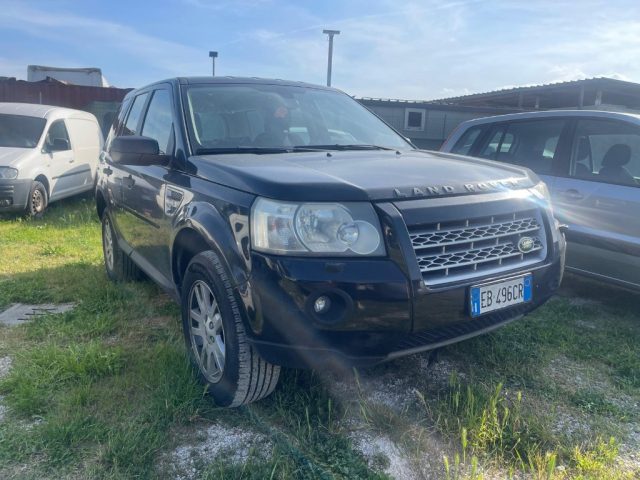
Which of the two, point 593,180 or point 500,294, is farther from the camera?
point 593,180

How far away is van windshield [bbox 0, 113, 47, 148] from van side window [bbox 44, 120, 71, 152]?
145 millimetres

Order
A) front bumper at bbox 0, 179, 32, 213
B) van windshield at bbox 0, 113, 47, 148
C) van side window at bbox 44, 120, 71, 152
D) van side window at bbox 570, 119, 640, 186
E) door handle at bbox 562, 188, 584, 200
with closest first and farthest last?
van side window at bbox 570, 119, 640, 186
door handle at bbox 562, 188, 584, 200
front bumper at bbox 0, 179, 32, 213
van windshield at bbox 0, 113, 47, 148
van side window at bbox 44, 120, 71, 152

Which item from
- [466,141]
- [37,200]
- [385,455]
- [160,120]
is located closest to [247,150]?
[160,120]

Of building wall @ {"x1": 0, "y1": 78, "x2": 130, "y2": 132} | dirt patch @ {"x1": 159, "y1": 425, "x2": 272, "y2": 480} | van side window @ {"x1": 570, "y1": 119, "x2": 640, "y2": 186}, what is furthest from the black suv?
building wall @ {"x1": 0, "y1": 78, "x2": 130, "y2": 132}

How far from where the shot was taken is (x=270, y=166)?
2.44 m

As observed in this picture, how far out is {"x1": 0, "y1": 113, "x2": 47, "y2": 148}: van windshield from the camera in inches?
323

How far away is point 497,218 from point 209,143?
5.24 ft

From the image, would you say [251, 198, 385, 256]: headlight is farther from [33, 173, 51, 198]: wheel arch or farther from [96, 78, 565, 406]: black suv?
[33, 173, 51, 198]: wheel arch

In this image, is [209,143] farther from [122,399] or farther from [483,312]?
[483,312]

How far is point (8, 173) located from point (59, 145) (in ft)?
4.33

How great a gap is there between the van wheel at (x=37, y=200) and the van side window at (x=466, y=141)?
6169 millimetres

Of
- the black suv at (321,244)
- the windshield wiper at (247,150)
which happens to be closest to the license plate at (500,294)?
the black suv at (321,244)

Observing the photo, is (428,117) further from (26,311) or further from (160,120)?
(26,311)

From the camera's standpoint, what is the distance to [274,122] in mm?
3225
